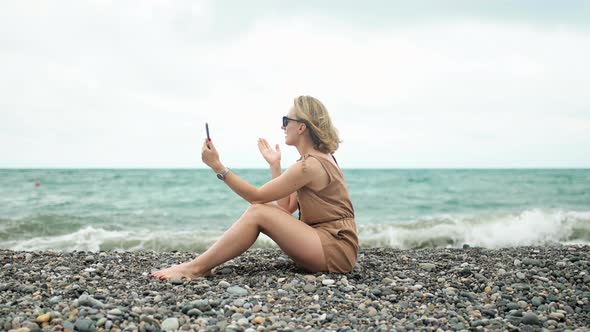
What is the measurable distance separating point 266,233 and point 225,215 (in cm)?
1230

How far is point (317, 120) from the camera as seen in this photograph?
478 centimetres

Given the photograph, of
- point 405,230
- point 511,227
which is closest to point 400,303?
point 405,230

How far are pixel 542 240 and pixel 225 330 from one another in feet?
29.9

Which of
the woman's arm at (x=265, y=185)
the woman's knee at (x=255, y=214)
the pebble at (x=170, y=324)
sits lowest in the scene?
the pebble at (x=170, y=324)

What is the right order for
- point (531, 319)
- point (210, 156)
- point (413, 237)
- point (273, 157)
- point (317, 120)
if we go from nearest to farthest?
point (531, 319), point (210, 156), point (317, 120), point (273, 157), point (413, 237)

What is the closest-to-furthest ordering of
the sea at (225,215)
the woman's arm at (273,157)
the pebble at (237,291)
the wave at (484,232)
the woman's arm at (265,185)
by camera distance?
the pebble at (237,291) → the woman's arm at (265,185) → the woman's arm at (273,157) → the wave at (484,232) → the sea at (225,215)

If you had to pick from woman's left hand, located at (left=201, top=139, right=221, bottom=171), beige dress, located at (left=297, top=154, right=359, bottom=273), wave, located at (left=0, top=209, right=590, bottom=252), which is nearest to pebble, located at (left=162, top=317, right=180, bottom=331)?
woman's left hand, located at (left=201, top=139, right=221, bottom=171)

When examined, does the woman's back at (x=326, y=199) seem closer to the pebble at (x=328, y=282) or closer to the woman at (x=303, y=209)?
the woman at (x=303, y=209)

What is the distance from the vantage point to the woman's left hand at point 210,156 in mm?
4562

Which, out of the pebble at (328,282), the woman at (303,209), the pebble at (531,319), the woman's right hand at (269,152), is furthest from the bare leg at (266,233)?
the pebble at (531,319)

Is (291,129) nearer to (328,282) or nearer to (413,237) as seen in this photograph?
(328,282)

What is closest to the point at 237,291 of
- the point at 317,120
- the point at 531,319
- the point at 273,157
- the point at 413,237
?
→ the point at 273,157

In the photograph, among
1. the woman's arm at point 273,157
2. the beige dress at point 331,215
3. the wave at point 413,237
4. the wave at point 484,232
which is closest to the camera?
the beige dress at point 331,215

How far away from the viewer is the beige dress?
15.7 feet
